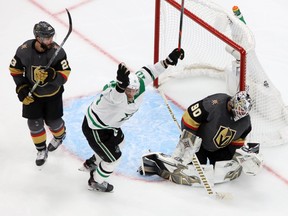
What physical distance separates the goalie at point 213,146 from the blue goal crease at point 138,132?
0.20 m

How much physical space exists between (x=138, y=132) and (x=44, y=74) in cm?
110

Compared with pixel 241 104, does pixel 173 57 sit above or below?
above

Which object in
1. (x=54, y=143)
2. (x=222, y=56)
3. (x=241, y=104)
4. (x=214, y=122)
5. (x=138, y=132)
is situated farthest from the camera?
(x=222, y=56)

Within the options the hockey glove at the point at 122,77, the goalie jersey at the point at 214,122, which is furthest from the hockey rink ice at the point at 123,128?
the hockey glove at the point at 122,77

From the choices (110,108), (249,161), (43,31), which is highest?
(43,31)

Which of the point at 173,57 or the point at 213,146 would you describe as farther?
the point at 213,146

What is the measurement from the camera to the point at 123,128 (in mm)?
4742

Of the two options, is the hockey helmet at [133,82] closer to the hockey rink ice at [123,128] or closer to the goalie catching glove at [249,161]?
the hockey rink ice at [123,128]

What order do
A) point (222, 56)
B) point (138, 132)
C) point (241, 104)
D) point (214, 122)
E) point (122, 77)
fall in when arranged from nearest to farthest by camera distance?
point (122, 77), point (241, 104), point (214, 122), point (138, 132), point (222, 56)

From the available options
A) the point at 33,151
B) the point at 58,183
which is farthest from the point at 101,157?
the point at 33,151

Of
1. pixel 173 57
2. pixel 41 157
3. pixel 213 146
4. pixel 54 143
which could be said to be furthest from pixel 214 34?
pixel 41 157

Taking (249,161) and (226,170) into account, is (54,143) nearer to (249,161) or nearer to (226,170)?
(226,170)

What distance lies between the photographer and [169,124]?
15.8ft

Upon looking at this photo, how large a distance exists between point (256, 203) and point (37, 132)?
1507 millimetres
